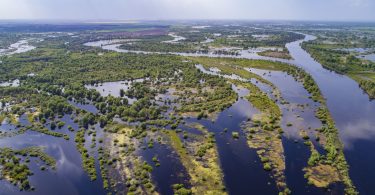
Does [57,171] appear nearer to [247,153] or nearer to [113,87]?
[247,153]

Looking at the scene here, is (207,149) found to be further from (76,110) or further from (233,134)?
(76,110)

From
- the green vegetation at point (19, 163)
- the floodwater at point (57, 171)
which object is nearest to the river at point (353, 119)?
the floodwater at point (57, 171)

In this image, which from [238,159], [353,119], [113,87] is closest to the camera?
[238,159]

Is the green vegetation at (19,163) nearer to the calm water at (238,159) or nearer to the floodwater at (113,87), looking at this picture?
the calm water at (238,159)

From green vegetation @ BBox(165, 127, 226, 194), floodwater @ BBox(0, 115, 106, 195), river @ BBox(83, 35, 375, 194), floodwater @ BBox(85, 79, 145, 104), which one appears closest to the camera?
green vegetation @ BBox(165, 127, 226, 194)

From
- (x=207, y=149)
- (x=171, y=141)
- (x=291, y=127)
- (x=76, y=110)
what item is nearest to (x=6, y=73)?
(x=76, y=110)

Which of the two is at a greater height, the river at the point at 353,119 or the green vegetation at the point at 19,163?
the river at the point at 353,119

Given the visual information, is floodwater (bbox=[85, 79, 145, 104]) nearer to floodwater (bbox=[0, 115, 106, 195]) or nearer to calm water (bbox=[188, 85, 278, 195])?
floodwater (bbox=[0, 115, 106, 195])

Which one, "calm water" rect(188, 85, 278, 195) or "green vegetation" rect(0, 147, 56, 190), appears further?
"green vegetation" rect(0, 147, 56, 190)

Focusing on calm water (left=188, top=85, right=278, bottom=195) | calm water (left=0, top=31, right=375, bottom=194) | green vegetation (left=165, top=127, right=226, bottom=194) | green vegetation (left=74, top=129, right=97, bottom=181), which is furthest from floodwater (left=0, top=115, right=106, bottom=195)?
calm water (left=188, top=85, right=278, bottom=195)

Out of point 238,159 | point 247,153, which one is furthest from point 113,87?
point 238,159

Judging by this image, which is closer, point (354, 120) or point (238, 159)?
point (238, 159)
